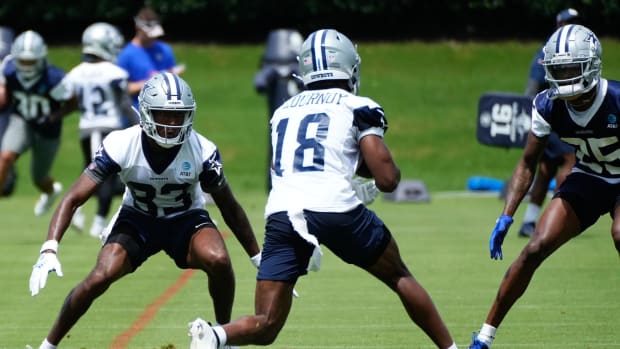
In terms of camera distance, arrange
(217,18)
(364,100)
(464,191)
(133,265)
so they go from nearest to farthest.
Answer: (364,100) < (133,265) < (464,191) < (217,18)

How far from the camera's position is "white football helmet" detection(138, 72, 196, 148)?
709cm

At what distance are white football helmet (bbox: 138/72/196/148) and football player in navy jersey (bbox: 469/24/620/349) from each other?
185cm

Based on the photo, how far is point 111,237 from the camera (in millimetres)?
7203

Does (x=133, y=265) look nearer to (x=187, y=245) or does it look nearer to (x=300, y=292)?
(x=187, y=245)

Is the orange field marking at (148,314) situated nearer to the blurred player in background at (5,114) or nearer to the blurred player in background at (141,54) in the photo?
the blurred player in background at (5,114)

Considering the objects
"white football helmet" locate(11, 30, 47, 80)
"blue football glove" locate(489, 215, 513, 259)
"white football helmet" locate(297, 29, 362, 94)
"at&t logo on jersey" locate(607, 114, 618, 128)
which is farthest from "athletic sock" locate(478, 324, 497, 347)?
"white football helmet" locate(11, 30, 47, 80)

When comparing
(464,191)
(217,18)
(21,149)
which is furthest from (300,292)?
(217,18)

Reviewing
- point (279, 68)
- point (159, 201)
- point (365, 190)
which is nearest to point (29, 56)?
point (279, 68)

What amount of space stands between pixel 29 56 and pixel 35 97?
0.46 metres

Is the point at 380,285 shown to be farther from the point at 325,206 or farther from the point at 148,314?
the point at 325,206

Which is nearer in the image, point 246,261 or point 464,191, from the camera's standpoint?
point 246,261

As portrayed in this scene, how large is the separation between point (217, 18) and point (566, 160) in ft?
65.8

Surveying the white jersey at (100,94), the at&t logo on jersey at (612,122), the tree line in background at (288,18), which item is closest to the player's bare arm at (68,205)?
the at&t logo on jersey at (612,122)

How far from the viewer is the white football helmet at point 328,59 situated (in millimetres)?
6648
